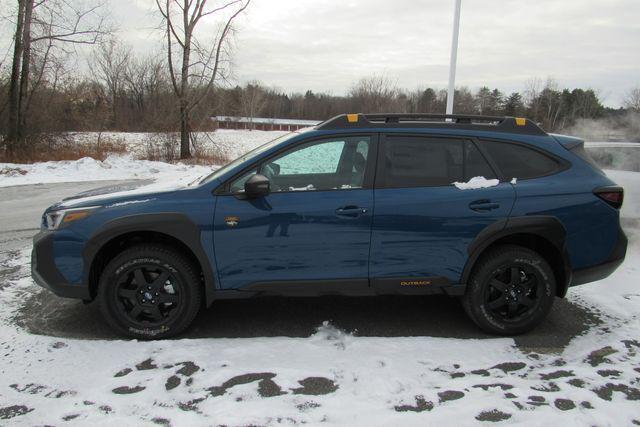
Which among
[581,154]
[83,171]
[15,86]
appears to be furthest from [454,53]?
[15,86]

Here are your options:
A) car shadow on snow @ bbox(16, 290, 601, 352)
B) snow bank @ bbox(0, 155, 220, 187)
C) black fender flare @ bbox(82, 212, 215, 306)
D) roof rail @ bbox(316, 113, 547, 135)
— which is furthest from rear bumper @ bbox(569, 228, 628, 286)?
snow bank @ bbox(0, 155, 220, 187)

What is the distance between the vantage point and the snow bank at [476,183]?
3566 mm

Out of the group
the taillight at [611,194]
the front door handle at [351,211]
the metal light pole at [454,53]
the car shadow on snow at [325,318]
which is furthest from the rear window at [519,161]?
the metal light pole at [454,53]

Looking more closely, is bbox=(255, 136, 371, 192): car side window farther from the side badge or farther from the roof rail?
the side badge

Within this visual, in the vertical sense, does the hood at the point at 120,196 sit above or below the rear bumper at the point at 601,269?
above

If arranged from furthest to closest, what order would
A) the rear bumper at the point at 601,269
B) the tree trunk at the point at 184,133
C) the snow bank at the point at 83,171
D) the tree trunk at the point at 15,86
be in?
the tree trunk at the point at 184,133 < the tree trunk at the point at 15,86 < the snow bank at the point at 83,171 < the rear bumper at the point at 601,269

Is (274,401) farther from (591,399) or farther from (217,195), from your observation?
(591,399)

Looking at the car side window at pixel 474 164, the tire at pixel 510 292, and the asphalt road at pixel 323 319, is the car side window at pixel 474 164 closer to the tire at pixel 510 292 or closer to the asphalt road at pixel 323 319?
the tire at pixel 510 292

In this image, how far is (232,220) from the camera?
11.2 feet

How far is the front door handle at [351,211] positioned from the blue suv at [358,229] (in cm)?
1

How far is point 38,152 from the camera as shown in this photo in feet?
60.2

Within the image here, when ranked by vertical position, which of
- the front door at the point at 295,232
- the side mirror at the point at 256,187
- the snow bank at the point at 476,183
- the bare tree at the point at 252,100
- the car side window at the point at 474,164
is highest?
the bare tree at the point at 252,100

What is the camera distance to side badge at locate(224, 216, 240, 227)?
3.41m

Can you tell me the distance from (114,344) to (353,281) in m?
1.96
